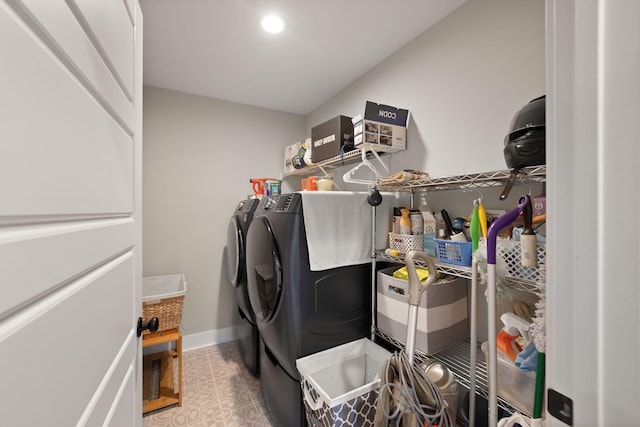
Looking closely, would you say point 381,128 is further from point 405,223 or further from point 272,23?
point 272,23

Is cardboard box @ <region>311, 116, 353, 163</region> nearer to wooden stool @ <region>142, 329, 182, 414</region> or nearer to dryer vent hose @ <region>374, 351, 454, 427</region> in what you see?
dryer vent hose @ <region>374, 351, 454, 427</region>

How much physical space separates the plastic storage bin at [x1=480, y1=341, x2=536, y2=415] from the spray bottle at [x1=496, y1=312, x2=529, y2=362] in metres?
0.03

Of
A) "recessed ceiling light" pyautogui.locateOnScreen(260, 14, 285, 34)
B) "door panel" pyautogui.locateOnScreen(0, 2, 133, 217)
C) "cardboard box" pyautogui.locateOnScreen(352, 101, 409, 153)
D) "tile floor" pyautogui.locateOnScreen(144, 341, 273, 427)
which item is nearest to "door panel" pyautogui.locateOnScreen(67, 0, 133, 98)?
"door panel" pyautogui.locateOnScreen(0, 2, 133, 217)

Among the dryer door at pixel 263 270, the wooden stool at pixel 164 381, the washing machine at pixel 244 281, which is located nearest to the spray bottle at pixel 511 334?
the dryer door at pixel 263 270

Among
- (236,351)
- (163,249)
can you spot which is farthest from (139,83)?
(236,351)

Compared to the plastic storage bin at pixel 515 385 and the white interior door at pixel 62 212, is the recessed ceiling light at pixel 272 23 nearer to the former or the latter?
the white interior door at pixel 62 212

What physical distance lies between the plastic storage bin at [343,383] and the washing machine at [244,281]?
30.0 inches

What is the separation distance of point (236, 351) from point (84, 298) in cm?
231

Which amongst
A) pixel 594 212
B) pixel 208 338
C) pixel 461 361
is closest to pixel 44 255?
pixel 594 212

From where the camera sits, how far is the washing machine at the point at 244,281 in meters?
1.95

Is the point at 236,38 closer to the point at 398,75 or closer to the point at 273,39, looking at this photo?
the point at 273,39

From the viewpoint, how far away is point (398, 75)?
1.79 m

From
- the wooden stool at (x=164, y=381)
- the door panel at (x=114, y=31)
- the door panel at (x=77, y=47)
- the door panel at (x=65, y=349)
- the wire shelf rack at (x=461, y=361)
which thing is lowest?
the wooden stool at (x=164, y=381)

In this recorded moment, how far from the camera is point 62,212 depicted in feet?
1.41
